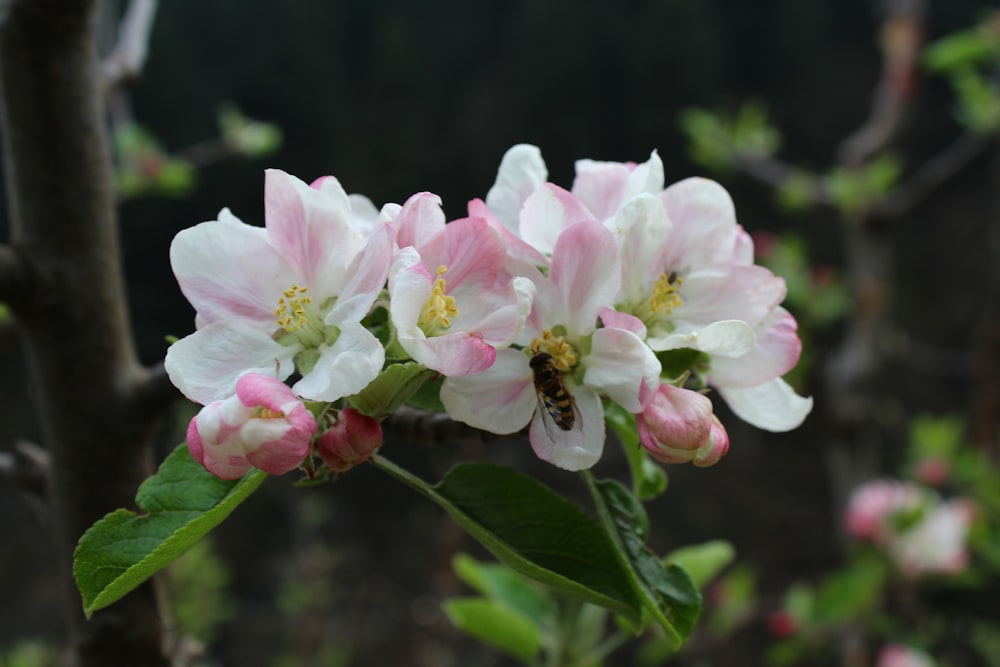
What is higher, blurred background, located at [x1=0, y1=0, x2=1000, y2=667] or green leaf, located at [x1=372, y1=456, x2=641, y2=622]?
green leaf, located at [x1=372, y1=456, x2=641, y2=622]

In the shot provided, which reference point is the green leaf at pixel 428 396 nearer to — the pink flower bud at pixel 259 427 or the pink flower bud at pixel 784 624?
the pink flower bud at pixel 259 427

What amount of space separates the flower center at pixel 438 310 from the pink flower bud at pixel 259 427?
0.09 metres

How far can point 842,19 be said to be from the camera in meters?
6.48

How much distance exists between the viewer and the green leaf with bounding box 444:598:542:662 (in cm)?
83

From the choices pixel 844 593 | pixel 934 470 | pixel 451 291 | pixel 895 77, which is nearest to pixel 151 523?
pixel 451 291

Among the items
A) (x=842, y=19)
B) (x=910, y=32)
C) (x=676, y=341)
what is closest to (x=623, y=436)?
(x=676, y=341)

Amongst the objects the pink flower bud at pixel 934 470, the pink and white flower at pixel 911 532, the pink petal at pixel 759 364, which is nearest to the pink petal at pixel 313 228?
the pink petal at pixel 759 364

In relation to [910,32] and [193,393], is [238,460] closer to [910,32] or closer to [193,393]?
[193,393]

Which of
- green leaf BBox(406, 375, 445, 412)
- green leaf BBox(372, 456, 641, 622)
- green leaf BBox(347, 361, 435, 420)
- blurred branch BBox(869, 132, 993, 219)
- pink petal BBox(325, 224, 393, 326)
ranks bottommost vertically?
blurred branch BBox(869, 132, 993, 219)

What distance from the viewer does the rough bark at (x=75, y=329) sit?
604 millimetres

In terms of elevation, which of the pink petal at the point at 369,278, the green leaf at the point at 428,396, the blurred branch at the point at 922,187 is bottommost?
the blurred branch at the point at 922,187

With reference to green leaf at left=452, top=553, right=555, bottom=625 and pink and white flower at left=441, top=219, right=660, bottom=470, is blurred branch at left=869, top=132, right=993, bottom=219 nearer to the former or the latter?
green leaf at left=452, top=553, right=555, bottom=625

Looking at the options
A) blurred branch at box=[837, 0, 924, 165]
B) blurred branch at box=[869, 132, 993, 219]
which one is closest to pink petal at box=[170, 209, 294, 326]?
blurred branch at box=[869, 132, 993, 219]

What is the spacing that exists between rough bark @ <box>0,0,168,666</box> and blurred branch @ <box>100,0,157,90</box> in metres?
0.29
